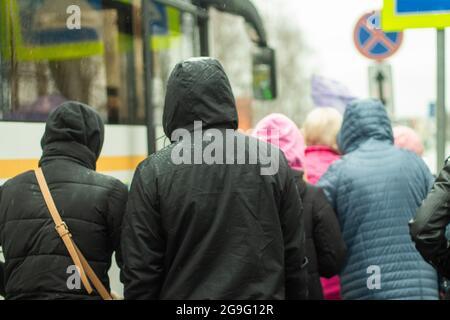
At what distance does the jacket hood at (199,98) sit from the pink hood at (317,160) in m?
2.40

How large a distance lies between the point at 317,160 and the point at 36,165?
6.50ft

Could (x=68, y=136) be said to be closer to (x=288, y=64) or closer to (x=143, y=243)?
(x=143, y=243)

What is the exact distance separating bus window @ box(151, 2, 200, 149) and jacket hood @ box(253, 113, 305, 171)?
4.94 ft

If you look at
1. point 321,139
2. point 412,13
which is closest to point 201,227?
point 412,13

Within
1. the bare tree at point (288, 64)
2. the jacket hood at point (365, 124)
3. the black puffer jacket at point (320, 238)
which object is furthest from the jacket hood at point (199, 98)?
the bare tree at point (288, 64)

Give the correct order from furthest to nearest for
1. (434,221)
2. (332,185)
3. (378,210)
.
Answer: (332,185), (378,210), (434,221)

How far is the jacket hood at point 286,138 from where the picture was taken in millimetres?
5367

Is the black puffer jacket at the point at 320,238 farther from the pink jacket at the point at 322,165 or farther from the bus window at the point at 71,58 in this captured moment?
the bus window at the point at 71,58

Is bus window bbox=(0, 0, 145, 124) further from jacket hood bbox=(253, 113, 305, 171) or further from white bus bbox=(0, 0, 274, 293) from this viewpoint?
jacket hood bbox=(253, 113, 305, 171)

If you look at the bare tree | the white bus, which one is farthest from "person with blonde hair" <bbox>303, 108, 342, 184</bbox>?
the bare tree

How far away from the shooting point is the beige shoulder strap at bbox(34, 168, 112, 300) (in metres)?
3.95

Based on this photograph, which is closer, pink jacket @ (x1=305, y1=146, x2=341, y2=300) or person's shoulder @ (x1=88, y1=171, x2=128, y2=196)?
person's shoulder @ (x1=88, y1=171, x2=128, y2=196)

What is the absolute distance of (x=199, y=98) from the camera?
3.63 metres

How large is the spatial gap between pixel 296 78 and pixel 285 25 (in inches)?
150
